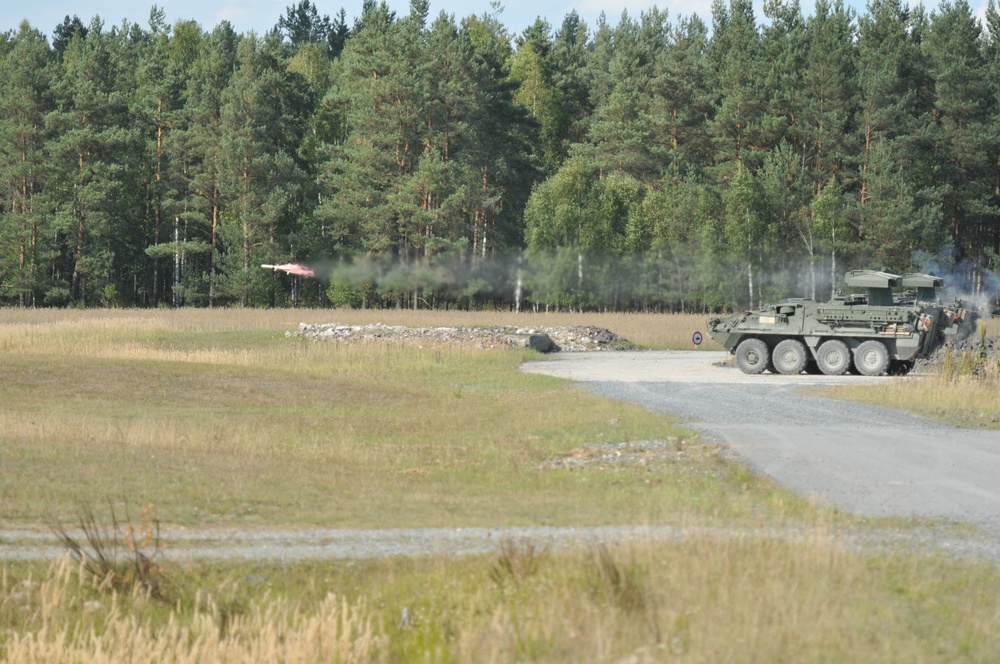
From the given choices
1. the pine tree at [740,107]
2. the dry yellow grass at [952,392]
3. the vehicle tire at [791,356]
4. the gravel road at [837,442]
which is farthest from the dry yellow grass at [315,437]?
the pine tree at [740,107]

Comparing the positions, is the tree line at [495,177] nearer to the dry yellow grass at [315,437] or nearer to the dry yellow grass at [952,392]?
the dry yellow grass at [315,437]

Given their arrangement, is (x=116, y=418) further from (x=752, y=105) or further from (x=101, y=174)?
(x=752, y=105)

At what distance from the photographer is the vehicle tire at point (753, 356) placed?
3175 cm

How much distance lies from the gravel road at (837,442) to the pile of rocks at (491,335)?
30.1 feet

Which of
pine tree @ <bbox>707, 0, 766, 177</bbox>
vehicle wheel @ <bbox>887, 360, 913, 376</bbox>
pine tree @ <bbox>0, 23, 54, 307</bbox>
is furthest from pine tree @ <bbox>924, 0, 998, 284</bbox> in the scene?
pine tree @ <bbox>0, 23, 54, 307</bbox>

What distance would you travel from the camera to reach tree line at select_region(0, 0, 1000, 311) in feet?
206

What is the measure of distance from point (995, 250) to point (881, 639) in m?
66.8

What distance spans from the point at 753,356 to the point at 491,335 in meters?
10.4

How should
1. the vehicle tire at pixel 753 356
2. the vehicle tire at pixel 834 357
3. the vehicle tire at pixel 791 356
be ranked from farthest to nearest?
the vehicle tire at pixel 753 356, the vehicle tire at pixel 791 356, the vehicle tire at pixel 834 357

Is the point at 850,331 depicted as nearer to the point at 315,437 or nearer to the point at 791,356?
the point at 791,356

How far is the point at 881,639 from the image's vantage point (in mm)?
8180

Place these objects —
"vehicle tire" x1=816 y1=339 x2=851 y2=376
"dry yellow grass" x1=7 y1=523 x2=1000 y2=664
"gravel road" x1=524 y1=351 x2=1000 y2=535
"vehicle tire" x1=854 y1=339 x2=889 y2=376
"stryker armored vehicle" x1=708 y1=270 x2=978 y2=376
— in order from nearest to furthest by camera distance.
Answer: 1. "dry yellow grass" x1=7 y1=523 x2=1000 y2=664
2. "gravel road" x1=524 y1=351 x2=1000 y2=535
3. "stryker armored vehicle" x1=708 y1=270 x2=978 y2=376
4. "vehicle tire" x1=854 y1=339 x2=889 y2=376
5. "vehicle tire" x1=816 y1=339 x2=851 y2=376

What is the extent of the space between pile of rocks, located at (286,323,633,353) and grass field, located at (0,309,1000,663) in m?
13.3

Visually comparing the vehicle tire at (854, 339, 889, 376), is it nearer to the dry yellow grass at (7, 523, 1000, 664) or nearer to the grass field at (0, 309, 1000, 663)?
the grass field at (0, 309, 1000, 663)
